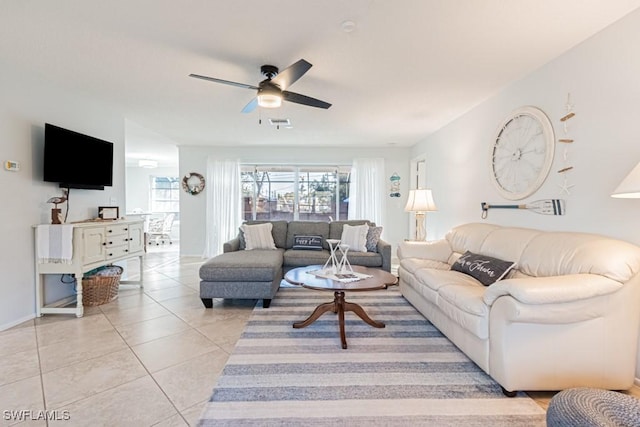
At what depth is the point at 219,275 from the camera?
306 centimetres

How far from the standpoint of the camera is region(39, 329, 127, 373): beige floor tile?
2059 mm

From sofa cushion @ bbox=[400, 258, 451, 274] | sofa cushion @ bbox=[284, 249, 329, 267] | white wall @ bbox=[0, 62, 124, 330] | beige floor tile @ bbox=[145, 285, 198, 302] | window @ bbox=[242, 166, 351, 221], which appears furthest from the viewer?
window @ bbox=[242, 166, 351, 221]

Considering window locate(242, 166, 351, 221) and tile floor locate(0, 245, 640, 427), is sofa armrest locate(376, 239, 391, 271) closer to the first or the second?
tile floor locate(0, 245, 640, 427)

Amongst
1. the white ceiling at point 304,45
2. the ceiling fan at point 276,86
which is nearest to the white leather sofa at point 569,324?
the white ceiling at point 304,45

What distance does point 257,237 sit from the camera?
4.33m

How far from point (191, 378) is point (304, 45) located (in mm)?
2450

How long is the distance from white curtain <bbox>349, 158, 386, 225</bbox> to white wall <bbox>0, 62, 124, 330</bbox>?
445cm

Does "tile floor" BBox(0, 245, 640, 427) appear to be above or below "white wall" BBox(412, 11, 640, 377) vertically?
below

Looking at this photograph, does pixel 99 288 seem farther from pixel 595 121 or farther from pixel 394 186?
pixel 394 186

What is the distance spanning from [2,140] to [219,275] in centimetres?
222

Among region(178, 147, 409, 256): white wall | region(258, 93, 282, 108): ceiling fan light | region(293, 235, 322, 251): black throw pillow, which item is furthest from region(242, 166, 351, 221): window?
region(258, 93, 282, 108): ceiling fan light

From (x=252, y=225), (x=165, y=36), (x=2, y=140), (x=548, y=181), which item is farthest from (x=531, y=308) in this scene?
(x=2, y=140)

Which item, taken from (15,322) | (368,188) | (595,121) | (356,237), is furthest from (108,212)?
(595,121)

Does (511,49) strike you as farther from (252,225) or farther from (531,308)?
(252,225)
